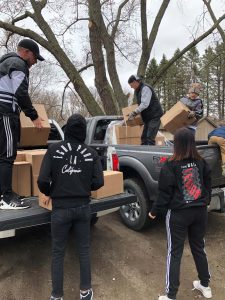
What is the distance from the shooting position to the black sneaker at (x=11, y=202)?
3.95 m

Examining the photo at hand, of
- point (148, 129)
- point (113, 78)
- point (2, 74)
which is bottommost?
point (148, 129)

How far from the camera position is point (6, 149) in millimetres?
4031

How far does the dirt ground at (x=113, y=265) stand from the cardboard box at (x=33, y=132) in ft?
4.79

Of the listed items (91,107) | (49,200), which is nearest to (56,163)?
(49,200)

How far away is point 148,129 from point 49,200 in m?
3.23

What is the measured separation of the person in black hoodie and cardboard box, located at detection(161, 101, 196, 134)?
114 inches

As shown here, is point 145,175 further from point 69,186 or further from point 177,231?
point 69,186

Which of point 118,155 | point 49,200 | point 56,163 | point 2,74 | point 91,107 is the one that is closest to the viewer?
point 56,163

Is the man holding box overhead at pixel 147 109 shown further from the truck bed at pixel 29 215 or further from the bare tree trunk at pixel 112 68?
the bare tree trunk at pixel 112 68

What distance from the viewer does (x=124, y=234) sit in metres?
5.65

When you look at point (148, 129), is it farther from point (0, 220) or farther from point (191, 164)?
point (0, 220)

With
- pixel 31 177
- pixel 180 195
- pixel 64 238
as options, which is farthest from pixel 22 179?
pixel 180 195

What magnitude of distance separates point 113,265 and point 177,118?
299cm

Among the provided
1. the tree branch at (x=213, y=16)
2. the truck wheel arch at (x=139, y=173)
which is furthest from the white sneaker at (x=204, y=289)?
the tree branch at (x=213, y=16)
